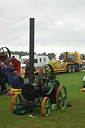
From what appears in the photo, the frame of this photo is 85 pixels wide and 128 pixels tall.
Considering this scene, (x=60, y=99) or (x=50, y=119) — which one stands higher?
(x=60, y=99)

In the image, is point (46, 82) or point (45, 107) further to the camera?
point (46, 82)

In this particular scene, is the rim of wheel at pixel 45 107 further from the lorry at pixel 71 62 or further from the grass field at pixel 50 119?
the lorry at pixel 71 62

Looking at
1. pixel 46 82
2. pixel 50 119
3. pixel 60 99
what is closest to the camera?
pixel 50 119

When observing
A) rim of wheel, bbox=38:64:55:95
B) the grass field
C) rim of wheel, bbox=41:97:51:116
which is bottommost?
the grass field

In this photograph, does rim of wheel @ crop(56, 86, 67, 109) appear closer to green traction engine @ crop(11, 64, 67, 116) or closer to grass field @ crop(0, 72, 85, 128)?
green traction engine @ crop(11, 64, 67, 116)

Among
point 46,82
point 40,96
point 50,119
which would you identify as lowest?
point 50,119

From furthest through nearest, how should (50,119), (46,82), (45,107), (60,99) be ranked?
1. (60,99)
2. (46,82)
3. (45,107)
4. (50,119)

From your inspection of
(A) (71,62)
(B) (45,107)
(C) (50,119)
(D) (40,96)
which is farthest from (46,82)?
(A) (71,62)

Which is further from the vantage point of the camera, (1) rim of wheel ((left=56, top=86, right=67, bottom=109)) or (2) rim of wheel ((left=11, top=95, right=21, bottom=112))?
(1) rim of wheel ((left=56, top=86, right=67, bottom=109))

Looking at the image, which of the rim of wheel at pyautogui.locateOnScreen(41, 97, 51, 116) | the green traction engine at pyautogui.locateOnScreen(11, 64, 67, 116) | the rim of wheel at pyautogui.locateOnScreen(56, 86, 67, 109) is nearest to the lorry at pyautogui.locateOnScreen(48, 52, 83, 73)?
the rim of wheel at pyautogui.locateOnScreen(56, 86, 67, 109)

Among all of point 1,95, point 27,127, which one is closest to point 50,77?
point 27,127

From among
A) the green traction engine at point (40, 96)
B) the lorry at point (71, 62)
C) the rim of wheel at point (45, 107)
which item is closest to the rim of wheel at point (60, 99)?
the green traction engine at point (40, 96)

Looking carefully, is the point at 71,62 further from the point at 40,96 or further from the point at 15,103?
the point at 15,103

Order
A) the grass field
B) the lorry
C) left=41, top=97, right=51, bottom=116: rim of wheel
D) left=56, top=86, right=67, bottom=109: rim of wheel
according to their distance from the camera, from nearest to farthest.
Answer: the grass field
left=41, top=97, right=51, bottom=116: rim of wheel
left=56, top=86, right=67, bottom=109: rim of wheel
the lorry
